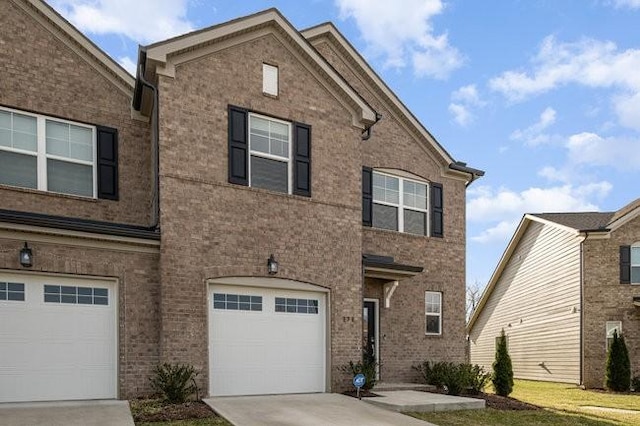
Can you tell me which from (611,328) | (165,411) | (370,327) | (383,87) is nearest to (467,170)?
(383,87)

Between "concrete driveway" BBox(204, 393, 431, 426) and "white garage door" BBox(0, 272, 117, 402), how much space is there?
2238 mm

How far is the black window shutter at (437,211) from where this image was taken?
16.5 m

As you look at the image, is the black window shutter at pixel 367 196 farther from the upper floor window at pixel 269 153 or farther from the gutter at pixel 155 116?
→ the gutter at pixel 155 116

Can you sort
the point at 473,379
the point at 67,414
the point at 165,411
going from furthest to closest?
the point at 473,379 < the point at 165,411 < the point at 67,414

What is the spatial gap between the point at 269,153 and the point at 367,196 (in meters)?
3.80

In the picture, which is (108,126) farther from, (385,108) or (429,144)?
(429,144)

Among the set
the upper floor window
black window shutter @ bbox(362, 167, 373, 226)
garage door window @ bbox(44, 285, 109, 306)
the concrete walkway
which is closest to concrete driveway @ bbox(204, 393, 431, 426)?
the concrete walkway

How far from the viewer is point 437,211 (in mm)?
16641

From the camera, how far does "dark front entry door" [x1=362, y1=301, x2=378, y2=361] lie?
1471cm

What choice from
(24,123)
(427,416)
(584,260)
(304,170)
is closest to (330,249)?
(304,170)

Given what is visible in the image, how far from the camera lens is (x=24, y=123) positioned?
11.8m

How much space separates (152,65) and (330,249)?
542 cm

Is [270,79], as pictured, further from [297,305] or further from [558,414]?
[558,414]

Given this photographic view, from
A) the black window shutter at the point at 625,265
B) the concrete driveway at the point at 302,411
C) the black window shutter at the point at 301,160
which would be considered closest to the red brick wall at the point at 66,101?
the black window shutter at the point at 301,160
